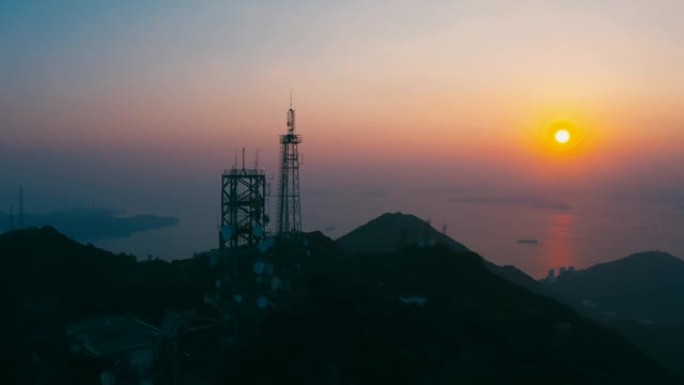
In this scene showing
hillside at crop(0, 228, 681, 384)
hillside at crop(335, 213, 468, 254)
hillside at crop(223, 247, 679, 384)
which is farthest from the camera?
hillside at crop(335, 213, 468, 254)

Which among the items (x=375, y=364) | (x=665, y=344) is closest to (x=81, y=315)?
(x=375, y=364)

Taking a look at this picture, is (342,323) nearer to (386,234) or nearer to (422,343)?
(422,343)

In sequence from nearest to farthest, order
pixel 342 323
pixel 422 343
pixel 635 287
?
pixel 422 343
pixel 342 323
pixel 635 287

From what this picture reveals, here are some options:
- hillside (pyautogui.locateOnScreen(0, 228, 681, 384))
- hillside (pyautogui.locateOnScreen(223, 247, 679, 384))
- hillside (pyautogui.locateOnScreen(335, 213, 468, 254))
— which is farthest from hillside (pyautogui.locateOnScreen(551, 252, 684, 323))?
hillside (pyautogui.locateOnScreen(223, 247, 679, 384))

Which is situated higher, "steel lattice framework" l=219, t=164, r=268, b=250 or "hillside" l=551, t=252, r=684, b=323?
"steel lattice framework" l=219, t=164, r=268, b=250

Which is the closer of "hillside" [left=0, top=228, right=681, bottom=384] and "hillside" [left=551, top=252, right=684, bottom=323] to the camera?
"hillside" [left=0, top=228, right=681, bottom=384]

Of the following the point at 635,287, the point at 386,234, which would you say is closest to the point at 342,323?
the point at 386,234

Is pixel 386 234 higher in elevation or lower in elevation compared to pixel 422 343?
higher

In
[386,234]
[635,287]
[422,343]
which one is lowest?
[635,287]

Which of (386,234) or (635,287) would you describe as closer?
(386,234)

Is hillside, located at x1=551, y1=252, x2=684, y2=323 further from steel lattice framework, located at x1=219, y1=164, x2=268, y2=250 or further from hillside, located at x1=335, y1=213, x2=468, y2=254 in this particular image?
steel lattice framework, located at x1=219, y1=164, x2=268, y2=250
